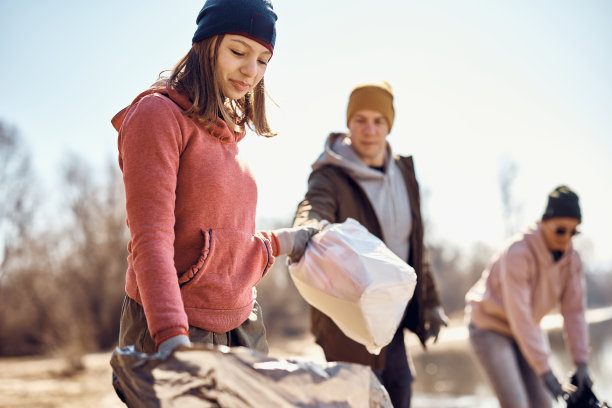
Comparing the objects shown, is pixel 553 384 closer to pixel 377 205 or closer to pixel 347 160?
pixel 377 205

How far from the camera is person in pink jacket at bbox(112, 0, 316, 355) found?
49.9 inches

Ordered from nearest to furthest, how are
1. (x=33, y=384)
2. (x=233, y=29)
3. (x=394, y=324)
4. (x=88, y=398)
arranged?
(x=233, y=29)
(x=394, y=324)
(x=88, y=398)
(x=33, y=384)

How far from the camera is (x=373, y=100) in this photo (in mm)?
3199

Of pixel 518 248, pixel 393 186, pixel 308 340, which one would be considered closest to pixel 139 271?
pixel 393 186

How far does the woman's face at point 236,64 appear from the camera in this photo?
1.58 metres

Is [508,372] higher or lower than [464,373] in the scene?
higher

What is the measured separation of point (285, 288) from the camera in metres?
21.6

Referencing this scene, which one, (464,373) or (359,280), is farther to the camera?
(464,373)

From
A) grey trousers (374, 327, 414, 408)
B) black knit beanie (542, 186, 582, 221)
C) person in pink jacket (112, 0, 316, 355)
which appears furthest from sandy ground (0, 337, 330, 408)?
person in pink jacket (112, 0, 316, 355)

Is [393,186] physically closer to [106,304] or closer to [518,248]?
[518,248]

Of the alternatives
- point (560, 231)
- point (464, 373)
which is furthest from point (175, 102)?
point (464, 373)

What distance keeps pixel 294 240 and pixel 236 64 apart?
77cm

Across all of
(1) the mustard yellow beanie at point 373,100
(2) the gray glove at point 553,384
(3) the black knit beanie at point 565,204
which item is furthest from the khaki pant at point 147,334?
(3) the black knit beanie at point 565,204

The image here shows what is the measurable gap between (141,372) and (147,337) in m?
0.32
